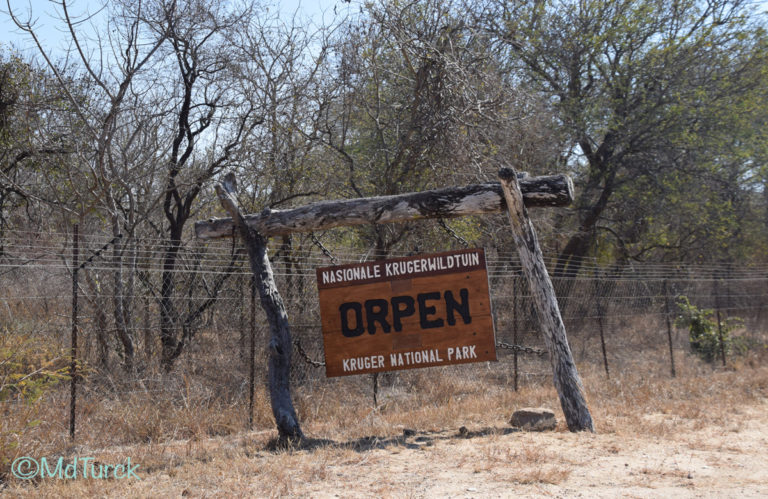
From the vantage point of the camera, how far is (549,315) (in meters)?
7.03

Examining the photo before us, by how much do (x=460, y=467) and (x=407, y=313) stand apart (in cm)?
191

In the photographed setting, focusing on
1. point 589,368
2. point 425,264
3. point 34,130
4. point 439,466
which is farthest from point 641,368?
point 34,130

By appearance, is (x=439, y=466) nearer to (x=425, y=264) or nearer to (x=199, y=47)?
(x=425, y=264)

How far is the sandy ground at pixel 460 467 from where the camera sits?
16.0 feet

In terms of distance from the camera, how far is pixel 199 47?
1118cm

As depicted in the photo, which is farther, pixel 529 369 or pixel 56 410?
pixel 529 369

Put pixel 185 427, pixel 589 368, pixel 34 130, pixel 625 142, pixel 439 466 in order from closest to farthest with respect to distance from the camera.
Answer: pixel 439 466 → pixel 185 427 → pixel 34 130 → pixel 589 368 → pixel 625 142

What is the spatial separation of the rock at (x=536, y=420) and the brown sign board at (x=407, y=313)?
3.12 feet

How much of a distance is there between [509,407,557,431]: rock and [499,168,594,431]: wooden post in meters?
0.25

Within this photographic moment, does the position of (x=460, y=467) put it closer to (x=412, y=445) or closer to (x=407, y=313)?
(x=412, y=445)

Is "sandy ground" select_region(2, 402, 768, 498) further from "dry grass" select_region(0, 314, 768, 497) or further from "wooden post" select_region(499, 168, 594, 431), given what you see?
"wooden post" select_region(499, 168, 594, 431)

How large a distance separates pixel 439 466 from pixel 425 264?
2.23 metres

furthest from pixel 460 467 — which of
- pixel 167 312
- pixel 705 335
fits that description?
pixel 705 335

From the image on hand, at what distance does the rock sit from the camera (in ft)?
23.1
